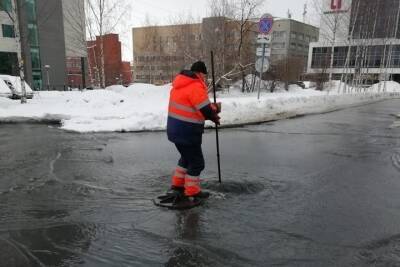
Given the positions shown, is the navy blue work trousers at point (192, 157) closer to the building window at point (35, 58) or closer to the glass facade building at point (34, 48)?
→ the glass facade building at point (34, 48)

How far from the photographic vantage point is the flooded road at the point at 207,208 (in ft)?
11.5

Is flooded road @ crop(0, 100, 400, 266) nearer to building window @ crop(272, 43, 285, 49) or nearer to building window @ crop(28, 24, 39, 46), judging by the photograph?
building window @ crop(28, 24, 39, 46)

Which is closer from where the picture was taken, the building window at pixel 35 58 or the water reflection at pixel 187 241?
the water reflection at pixel 187 241

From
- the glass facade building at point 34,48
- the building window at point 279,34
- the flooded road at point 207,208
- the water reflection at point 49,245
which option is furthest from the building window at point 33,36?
the building window at point 279,34

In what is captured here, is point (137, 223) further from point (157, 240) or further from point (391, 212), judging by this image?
point (391, 212)

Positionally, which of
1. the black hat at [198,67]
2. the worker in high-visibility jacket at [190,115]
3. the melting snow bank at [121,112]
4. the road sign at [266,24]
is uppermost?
the road sign at [266,24]

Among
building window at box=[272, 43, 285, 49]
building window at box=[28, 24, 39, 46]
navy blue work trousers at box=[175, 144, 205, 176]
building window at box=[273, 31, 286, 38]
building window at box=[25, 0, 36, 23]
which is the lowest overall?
navy blue work trousers at box=[175, 144, 205, 176]

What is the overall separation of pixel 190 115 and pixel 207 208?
1212mm

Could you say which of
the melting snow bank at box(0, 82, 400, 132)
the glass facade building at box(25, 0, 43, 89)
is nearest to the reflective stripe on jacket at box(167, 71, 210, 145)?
the melting snow bank at box(0, 82, 400, 132)

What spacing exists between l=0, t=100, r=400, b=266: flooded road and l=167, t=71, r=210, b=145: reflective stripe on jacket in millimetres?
968

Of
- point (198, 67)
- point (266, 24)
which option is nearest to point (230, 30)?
point (266, 24)

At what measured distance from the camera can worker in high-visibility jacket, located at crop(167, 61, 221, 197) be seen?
176 inches

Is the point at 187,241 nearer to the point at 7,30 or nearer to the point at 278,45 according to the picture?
the point at 7,30

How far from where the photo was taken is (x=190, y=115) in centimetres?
458
